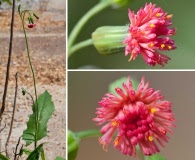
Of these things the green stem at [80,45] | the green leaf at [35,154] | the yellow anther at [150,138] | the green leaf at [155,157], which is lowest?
the green leaf at [155,157]

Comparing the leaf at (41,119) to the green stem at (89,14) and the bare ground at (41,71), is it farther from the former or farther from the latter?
the green stem at (89,14)

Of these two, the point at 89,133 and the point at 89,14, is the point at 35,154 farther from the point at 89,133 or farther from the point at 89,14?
the point at 89,14

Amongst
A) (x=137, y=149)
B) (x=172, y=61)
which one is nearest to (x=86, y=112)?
(x=137, y=149)

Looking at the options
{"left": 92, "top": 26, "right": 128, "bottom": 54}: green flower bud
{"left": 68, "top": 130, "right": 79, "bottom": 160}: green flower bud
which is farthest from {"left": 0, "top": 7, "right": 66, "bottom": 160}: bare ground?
{"left": 92, "top": 26, "right": 128, "bottom": 54}: green flower bud

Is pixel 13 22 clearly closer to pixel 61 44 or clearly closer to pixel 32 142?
pixel 61 44

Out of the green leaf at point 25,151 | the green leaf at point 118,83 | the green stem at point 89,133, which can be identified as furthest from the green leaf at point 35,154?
the green leaf at point 118,83
